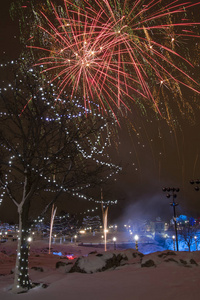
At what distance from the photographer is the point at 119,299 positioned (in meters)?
6.67

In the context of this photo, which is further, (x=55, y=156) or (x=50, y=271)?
(x=50, y=271)

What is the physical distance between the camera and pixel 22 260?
9383 millimetres

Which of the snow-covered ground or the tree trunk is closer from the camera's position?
the snow-covered ground

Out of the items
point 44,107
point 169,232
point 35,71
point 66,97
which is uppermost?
point 35,71

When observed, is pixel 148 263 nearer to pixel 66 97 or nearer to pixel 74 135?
pixel 74 135

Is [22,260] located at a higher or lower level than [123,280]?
higher

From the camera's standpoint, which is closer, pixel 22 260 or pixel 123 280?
pixel 123 280

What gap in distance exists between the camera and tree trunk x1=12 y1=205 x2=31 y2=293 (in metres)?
9.04

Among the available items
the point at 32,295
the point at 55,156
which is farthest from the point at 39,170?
the point at 32,295

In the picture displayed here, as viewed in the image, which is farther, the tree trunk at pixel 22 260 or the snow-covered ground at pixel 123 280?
the tree trunk at pixel 22 260

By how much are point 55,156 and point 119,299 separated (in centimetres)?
526

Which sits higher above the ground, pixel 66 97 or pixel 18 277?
pixel 66 97

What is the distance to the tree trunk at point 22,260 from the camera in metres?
9.04

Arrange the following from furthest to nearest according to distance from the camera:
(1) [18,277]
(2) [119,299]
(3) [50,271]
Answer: (3) [50,271] → (1) [18,277] → (2) [119,299]
